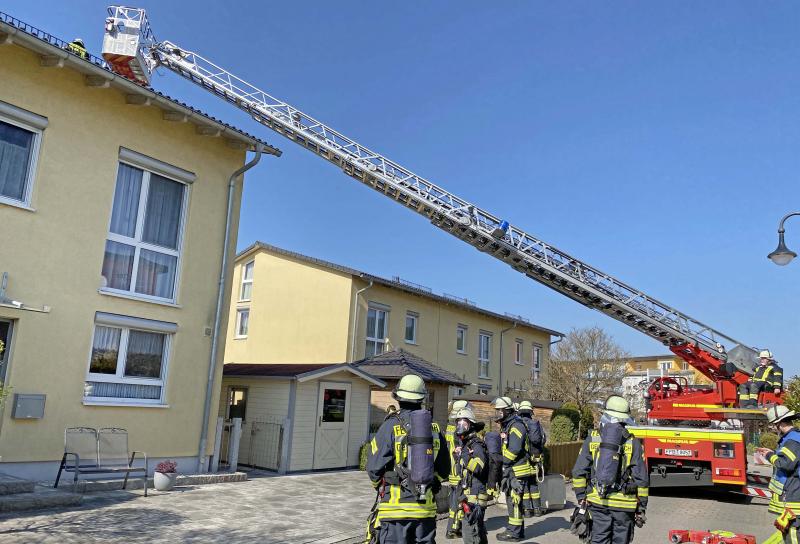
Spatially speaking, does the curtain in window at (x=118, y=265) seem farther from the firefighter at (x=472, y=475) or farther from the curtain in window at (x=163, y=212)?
the firefighter at (x=472, y=475)

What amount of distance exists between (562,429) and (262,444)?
332 inches

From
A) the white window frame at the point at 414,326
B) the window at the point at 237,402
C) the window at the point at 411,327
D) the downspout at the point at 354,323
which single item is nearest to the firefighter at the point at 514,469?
the window at the point at 237,402

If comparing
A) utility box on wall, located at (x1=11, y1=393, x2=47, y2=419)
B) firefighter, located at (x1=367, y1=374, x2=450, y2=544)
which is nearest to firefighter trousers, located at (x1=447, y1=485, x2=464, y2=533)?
firefighter, located at (x1=367, y1=374, x2=450, y2=544)

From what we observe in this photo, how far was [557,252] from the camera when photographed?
1517 cm

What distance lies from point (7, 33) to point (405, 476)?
8.93 m

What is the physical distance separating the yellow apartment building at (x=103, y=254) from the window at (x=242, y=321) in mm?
10854

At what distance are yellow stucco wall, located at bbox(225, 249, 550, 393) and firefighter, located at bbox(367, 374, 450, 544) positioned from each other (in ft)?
49.0

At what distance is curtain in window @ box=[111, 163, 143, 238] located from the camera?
1118 cm

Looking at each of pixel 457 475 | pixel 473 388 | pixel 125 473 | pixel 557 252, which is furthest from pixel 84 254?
pixel 473 388

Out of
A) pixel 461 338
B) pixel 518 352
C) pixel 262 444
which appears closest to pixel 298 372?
pixel 262 444

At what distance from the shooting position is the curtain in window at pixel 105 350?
1060 cm

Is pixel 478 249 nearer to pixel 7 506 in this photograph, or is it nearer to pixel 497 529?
pixel 497 529

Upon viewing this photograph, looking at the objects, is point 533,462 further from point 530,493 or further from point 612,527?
point 612,527

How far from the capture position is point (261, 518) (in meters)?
8.98
